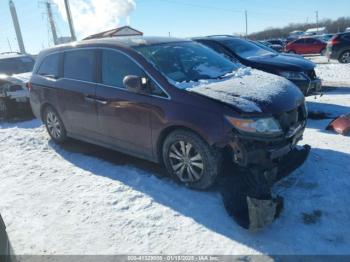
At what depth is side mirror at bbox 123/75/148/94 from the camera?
13.6 ft

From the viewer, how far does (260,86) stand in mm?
4051

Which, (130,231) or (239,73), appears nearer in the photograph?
(130,231)

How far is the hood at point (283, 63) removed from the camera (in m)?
7.28

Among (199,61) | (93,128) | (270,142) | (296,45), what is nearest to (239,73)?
(199,61)

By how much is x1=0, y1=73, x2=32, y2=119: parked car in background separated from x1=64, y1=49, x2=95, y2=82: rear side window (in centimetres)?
346

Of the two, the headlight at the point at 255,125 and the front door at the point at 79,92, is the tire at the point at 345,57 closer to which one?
the front door at the point at 79,92

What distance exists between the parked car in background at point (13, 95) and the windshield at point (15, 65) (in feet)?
4.37

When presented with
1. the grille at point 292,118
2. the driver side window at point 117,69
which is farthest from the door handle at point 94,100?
the grille at point 292,118

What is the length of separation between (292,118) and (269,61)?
3.92 meters

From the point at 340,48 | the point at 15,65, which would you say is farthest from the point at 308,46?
the point at 15,65

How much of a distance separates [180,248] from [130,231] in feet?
1.90

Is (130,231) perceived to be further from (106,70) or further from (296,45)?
(296,45)

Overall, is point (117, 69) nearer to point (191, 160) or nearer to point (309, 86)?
point (191, 160)

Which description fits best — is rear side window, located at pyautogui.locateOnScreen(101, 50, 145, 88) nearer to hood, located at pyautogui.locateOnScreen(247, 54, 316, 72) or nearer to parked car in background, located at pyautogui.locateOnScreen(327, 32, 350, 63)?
hood, located at pyautogui.locateOnScreen(247, 54, 316, 72)
